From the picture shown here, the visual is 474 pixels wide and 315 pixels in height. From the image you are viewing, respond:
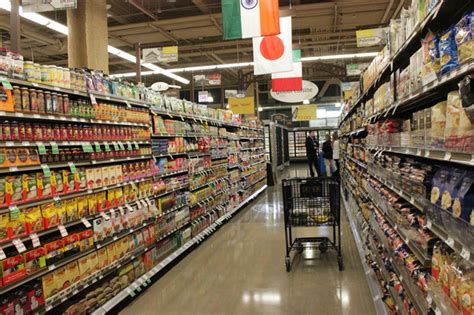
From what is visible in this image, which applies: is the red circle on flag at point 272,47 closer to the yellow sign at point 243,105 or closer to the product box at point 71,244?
the product box at point 71,244

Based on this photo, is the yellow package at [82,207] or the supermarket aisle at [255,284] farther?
the supermarket aisle at [255,284]

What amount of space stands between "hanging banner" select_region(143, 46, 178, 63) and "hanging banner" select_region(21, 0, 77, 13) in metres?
5.08

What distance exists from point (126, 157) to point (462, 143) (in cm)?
380

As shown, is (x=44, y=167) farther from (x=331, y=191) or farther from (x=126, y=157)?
(x=331, y=191)

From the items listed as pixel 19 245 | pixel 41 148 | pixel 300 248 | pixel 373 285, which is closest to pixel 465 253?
pixel 373 285

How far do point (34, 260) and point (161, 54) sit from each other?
26.8ft

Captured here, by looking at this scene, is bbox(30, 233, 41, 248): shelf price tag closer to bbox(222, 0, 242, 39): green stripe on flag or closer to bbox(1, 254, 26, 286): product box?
bbox(1, 254, 26, 286): product box

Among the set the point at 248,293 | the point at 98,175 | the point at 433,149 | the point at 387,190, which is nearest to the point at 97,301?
the point at 98,175

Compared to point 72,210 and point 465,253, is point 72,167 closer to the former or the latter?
point 72,210

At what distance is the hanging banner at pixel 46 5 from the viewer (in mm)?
5195

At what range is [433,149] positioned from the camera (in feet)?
6.86

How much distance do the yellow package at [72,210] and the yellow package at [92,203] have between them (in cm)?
19

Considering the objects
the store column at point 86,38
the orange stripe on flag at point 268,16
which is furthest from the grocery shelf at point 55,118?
the orange stripe on flag at point 268,16

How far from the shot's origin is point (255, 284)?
4.70 meters
